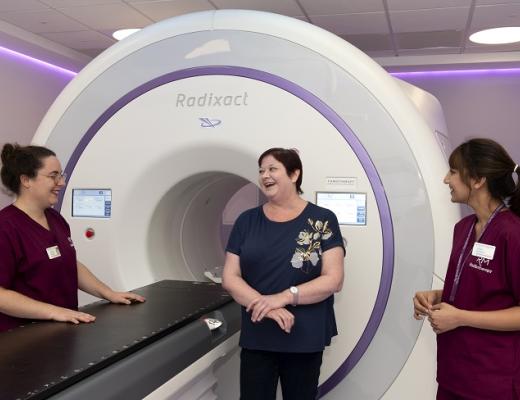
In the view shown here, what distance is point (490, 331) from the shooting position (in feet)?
4.47

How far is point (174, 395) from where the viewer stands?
5.18 feet

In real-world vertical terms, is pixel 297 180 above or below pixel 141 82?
below

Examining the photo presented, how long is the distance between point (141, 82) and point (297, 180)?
70 centimetres

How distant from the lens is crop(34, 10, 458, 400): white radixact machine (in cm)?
182

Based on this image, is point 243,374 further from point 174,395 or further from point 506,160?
point 506,160

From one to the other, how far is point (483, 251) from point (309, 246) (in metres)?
0.45

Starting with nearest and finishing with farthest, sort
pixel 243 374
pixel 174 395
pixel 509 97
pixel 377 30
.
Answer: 1. pixel 174 395
2. pixel 243 374
3. pixel 377 30
4. pixel 509 97

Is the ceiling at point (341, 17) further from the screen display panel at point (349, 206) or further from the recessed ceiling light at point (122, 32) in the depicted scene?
the screen display panel at point (349, 206)

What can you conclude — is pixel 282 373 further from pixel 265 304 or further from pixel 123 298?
pixel 123 298

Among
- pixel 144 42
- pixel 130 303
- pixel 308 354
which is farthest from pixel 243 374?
pixel 144 42

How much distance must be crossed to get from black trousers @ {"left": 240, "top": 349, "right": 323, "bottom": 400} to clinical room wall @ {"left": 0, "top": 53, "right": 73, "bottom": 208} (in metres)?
3.59

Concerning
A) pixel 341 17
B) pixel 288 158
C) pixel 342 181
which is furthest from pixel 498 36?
pixel 288 158

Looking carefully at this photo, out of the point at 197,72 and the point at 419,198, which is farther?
the point at 197,72

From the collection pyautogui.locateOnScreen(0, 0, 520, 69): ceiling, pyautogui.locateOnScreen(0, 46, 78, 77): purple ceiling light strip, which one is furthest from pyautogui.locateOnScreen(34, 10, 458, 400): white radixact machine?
pyautogui.locateOnScreen(0, 46, 78, 77): purple ceiling light strip
